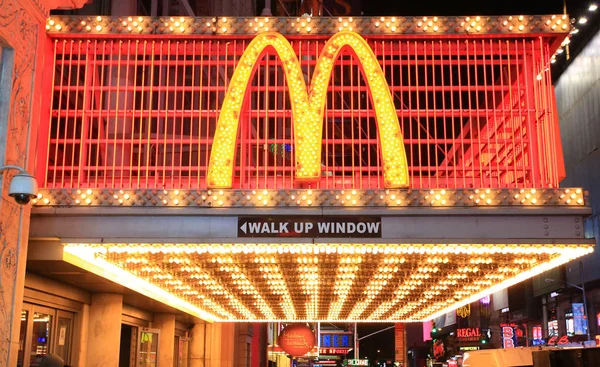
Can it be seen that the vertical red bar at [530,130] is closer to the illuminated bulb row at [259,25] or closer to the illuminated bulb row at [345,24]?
the illuminated bulb row at [345,24]

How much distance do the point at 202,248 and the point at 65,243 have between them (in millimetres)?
2456

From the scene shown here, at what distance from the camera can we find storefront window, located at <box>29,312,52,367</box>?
54.8 ft

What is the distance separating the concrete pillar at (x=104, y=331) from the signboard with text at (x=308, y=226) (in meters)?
7.35

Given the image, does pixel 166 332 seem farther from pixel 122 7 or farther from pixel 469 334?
pixel 469 334

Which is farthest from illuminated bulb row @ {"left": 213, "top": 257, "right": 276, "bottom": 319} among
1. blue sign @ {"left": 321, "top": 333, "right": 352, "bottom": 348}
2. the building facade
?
blue sign @ {"left": 321, "top": 333, "right": 352, "bottom": 348}

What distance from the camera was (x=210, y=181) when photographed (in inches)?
531

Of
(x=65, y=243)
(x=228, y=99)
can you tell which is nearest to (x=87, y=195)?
(x=65, y=243)

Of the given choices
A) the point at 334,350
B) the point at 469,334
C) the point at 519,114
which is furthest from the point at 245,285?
the point at 334,350

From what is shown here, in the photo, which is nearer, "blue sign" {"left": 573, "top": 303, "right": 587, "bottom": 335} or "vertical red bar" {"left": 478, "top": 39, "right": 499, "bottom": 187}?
"vertical red bar" {"left": 478, "top": 39, "right": 499, "bottom": 187}

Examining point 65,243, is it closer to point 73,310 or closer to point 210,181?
point 210,181

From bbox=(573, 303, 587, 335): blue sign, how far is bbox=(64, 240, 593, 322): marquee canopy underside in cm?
2556

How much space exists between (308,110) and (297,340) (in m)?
27.6

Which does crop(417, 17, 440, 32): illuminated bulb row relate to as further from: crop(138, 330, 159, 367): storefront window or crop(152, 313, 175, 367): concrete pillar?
crop(152, 313, 175, 367): concrete pillar

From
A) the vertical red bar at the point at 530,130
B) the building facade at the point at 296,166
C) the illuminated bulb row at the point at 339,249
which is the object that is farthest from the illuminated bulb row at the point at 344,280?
the vertical red bar at the point at 530,130
